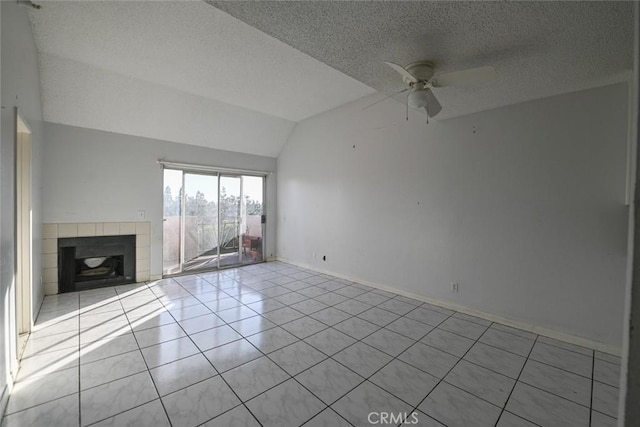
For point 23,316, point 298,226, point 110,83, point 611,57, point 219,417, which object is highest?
point 110,83

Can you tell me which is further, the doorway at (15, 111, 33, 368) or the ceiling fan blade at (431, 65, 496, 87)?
the doorway at (15, 111, 33, 368)

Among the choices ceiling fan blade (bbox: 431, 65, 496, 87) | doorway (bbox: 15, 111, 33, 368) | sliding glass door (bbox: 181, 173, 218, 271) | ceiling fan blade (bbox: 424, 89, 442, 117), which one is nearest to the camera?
ceiling fan blade (bbox: 431, 65, 496, 87)

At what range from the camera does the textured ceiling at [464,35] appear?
1534mm

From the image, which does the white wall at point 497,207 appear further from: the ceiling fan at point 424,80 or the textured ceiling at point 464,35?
the ceiling fan at point 424,80

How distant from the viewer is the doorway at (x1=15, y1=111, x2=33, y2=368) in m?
2.59

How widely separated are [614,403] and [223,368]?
2807mm

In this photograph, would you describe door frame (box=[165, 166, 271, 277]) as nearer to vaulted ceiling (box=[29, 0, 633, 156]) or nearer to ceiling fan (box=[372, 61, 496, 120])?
vaulted ceiling (box=[29, 0, 633, 156])

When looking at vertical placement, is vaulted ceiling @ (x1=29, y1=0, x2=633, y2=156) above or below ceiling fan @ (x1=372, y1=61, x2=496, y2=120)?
above

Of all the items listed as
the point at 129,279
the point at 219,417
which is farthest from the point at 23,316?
the point at 219,417

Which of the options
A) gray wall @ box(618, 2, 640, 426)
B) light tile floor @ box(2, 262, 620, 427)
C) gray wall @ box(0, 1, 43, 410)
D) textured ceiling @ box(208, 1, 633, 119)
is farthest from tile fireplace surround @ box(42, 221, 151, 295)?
gray wall @ box(618, 2, 640, 426)

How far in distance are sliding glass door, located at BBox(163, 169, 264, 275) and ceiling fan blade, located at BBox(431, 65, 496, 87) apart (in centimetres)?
451

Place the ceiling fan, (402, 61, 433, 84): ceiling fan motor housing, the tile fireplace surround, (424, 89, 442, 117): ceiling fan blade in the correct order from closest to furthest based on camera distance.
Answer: the ceiling fan, (402, 61, 433, 84): ceiling fan motor housing, (424, 89, 442, 117): ceiling fan blade, the tile fireplace surround

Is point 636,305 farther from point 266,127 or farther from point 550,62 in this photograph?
point 266,127

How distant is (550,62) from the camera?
205 cm
